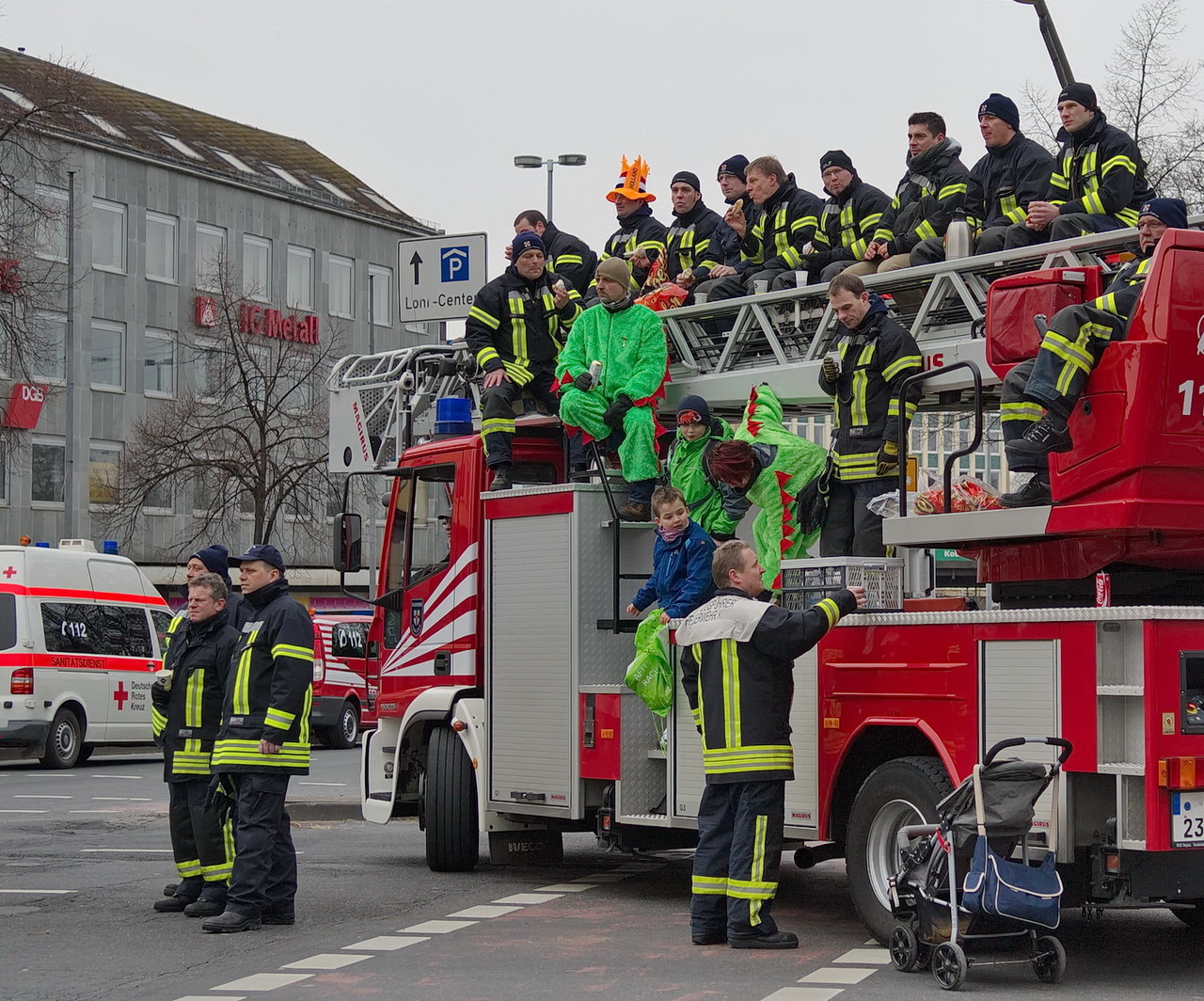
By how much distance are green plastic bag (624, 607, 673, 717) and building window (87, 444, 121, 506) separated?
3964 centimetres

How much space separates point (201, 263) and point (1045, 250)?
45334mm

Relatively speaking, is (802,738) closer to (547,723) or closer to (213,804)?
(547,723)

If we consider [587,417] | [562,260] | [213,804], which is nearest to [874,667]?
[587,417]

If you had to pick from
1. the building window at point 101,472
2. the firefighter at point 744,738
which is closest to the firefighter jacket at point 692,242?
the firefighter at point 744,738

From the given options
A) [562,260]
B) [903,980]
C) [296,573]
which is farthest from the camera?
[296,573]

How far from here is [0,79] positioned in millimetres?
48250

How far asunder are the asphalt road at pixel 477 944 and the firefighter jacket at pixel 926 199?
12.9 ft

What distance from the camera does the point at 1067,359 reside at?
8.00 metres

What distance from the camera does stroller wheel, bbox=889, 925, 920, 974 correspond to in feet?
25.8

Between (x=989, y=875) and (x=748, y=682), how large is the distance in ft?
5.47

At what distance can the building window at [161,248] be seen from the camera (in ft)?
166

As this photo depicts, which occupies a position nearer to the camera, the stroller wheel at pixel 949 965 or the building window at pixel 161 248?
the stroller wheel at pixel 949 965

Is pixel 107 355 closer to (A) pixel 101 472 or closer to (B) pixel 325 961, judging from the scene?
(A) pixel 101 472

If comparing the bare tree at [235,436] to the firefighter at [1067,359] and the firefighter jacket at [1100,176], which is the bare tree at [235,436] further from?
the firefighter at [1067,359]
